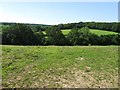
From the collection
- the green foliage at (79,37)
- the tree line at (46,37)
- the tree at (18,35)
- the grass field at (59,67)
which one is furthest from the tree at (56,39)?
the grass field at (59,67)

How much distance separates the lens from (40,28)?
3956cm

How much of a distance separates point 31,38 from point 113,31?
51.9ft

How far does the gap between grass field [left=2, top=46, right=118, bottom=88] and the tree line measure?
13.0m

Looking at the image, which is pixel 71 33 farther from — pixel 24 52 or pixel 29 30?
pixel 24 52

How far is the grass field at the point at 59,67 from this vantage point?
35.3ft

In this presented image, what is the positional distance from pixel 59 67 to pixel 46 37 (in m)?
23.9

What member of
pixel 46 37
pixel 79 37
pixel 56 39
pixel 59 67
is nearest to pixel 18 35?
pixel 46 37

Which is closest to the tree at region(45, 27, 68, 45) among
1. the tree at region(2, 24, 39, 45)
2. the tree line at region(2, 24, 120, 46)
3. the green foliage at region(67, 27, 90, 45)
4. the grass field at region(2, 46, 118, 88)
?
the tree line at region(2, 24, 120, 46)

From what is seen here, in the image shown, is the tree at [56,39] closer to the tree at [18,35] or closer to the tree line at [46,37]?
the tree line at [46,37]

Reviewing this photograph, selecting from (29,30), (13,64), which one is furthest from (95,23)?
(13,64)

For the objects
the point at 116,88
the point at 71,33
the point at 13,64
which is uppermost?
the point at 13,64

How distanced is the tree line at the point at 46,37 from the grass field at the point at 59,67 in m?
13.0

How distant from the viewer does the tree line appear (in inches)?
1138

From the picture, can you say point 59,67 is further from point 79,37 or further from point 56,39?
point 79,37
